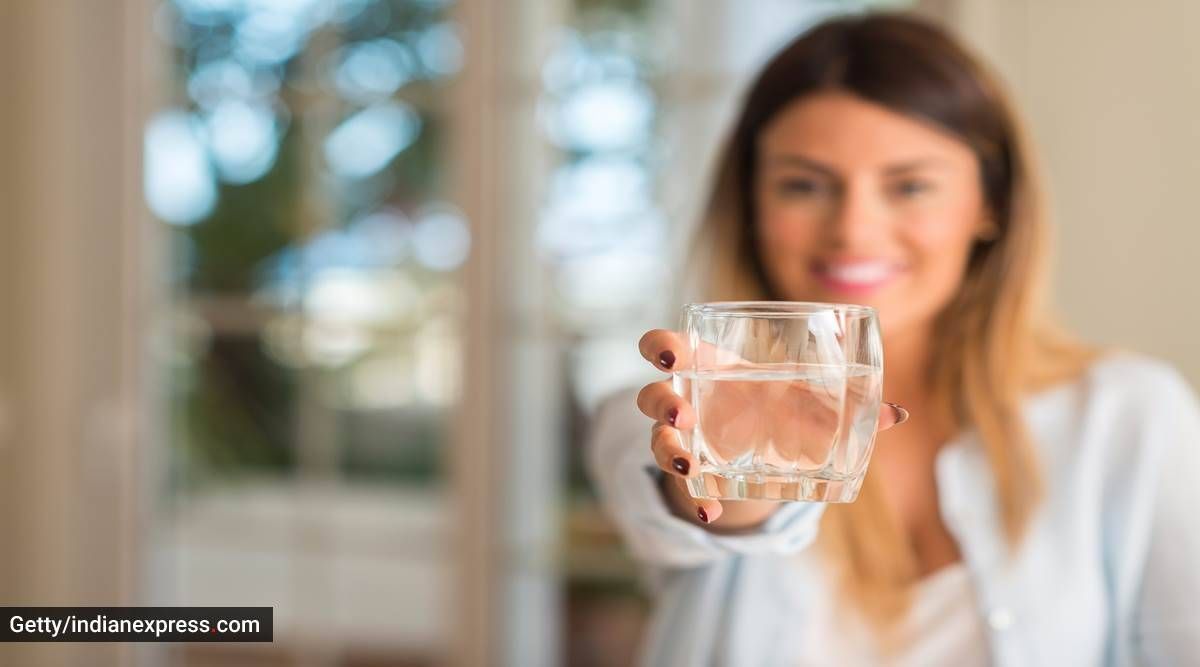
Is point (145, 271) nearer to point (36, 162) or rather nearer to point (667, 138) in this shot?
point (36, 162)

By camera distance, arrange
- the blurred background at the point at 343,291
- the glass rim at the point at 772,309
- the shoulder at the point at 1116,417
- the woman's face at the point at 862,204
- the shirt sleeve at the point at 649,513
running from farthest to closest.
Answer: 1. the blurred background at the point at 343,291
2. the shoulder at the point at 1116,417
3. the woman's face at the point at 862,204
4. the shirt sleeve at the point at 649,513
5. the glass rim at the point at 772,309

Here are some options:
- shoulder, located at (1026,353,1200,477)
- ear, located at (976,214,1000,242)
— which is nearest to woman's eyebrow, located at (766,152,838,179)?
ear, located at (976,214,1000,242)

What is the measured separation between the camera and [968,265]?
1426 mm

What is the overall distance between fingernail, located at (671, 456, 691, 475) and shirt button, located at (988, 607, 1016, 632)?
0.70 meters

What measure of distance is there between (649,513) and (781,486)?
378mm

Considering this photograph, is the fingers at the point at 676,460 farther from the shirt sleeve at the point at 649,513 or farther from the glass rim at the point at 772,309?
the shirt sleeve at the point at 649,513

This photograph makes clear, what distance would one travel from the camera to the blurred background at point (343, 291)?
241 centimetres

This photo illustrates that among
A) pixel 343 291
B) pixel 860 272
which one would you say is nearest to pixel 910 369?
pixel 860 272

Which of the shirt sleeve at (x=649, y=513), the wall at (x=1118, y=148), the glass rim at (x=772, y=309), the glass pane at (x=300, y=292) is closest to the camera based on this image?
the glass rim at (x=772, y=309)

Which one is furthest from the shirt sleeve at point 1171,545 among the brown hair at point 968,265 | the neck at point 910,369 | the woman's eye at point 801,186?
the woman's eye at point 801,186

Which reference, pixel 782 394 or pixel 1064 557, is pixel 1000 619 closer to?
pixel 1064 557

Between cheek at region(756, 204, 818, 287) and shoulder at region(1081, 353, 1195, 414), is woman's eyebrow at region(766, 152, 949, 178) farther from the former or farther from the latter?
shoulder at region(1081, 353, 1195, 414)

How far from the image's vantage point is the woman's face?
47.0 inches

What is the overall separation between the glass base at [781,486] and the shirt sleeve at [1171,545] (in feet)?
2.34
